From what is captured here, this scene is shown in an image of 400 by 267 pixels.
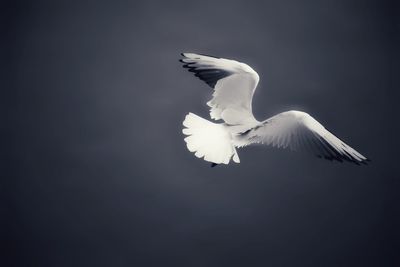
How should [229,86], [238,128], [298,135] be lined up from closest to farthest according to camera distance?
[298,135] < [238,128] < [229,86]

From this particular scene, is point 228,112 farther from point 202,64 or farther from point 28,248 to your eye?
→ point 28,248

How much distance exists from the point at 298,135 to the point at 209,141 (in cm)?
34

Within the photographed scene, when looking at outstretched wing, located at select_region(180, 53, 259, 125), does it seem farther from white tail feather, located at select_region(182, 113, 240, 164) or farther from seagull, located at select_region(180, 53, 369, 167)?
white tail feather, located at select_region(182, 113, 240, 164)

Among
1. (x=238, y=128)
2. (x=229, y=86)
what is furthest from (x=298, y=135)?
(x=229, y=86)

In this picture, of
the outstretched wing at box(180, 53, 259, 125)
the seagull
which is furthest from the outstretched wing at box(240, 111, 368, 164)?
the outstretched wing at box(180, 53, 259, 125)

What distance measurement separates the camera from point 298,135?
2227 mm

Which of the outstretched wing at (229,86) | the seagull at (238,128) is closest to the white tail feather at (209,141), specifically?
the seagull at (238,128)

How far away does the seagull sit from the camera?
218cm

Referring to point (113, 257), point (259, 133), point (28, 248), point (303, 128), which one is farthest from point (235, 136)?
point (28, 248)

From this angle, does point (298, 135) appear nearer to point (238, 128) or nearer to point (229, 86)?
point (238, 128)

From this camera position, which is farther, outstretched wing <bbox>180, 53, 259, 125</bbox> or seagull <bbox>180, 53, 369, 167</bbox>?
outstretched wing <bbox>180, 53, 259, 125</bbox>

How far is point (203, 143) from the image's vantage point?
88.3 inches

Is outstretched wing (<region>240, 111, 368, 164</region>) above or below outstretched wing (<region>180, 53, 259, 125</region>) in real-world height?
below

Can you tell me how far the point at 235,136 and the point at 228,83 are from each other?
28 centimetres
